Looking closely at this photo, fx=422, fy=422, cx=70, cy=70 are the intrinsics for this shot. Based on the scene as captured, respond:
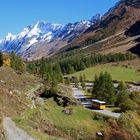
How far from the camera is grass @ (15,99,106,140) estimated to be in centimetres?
6107

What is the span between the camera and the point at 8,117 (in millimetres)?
55562

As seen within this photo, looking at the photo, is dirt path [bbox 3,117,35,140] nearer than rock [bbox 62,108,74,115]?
Yes

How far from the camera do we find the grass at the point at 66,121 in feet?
200

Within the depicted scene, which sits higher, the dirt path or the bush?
the dirt path

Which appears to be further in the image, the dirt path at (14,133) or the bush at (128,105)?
the bush at (128,105)

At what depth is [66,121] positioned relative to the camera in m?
72.0

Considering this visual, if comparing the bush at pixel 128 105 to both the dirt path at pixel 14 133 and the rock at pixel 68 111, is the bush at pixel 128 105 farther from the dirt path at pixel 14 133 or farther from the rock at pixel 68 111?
the dirt path at pixel 14 133

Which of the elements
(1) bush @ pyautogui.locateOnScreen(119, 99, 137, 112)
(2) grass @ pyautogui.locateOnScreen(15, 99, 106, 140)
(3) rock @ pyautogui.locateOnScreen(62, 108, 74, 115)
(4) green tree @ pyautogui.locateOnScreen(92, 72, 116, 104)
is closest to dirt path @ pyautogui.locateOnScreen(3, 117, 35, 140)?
(2) grass @ pyautogui.locateOnScreen(15, 99, 106, 140)

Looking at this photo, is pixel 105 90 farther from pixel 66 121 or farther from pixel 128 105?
pixel 66 121

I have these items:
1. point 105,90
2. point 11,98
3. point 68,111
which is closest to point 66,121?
point 68,111

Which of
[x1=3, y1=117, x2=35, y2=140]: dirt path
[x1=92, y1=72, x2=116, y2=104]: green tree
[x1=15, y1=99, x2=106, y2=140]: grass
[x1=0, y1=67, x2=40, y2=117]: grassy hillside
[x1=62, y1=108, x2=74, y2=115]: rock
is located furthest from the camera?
[x1=92, y1=72, x2=116, y2=104]: green tree

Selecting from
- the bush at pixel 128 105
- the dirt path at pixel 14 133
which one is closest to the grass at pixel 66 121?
the dirt path at pixel 14 133

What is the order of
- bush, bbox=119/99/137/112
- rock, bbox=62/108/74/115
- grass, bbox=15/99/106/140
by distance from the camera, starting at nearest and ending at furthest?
grass, bbox=15/99/106/140, rock, bbox=62/108/74/115, bush, bbox=119/99/137/112

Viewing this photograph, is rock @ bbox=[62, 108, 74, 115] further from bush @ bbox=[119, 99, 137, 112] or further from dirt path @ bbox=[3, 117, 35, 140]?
dirt path @ bbox=[3, 117, 35, 140]
